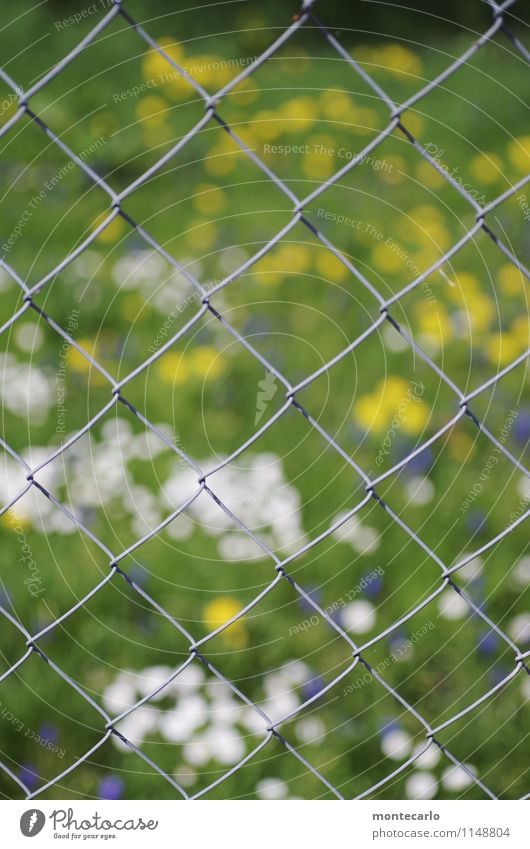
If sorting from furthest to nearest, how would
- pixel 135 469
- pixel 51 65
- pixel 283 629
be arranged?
pixel 51 65 → pixel 135 469 → pixel 283 629

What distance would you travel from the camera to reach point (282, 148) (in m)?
2.79

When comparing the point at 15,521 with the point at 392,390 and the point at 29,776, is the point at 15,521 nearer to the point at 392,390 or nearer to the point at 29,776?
the point at 29,776

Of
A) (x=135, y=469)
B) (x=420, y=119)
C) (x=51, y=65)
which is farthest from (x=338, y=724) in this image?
(x=51, y=65)

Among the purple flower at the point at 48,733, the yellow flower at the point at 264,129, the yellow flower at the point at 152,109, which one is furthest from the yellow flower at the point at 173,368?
the yellow flower at the point at 152,109

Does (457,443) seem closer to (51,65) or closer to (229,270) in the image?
(229,270)

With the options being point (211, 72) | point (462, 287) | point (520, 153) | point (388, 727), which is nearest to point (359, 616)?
point (388, 727)

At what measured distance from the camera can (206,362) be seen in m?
2.05

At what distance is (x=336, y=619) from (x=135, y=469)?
0.49 meters

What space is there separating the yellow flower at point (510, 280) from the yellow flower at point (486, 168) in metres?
0.47

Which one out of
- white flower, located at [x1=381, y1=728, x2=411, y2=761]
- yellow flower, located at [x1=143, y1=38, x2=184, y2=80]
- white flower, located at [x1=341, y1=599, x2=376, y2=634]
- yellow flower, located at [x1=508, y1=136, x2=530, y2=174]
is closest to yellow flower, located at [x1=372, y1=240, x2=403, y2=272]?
yellow flower, located at [x1=508, y1=136, x2=530, y2=174]

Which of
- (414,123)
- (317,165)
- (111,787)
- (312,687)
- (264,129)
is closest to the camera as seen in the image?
(111,787)

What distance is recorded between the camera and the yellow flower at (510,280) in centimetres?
221

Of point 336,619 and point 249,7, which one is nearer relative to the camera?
point 336,619

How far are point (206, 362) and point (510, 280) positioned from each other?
0.74 m
